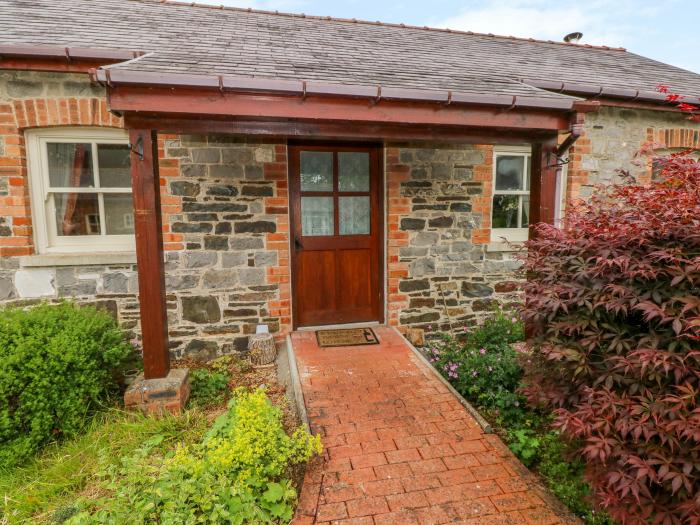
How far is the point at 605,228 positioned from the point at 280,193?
3329 millimetres

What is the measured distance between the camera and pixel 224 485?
2.15 m

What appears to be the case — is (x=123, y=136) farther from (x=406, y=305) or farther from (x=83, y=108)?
(x=406, y=305)

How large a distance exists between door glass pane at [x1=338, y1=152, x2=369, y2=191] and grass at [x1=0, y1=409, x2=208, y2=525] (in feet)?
10.0

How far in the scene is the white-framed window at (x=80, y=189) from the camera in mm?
4160

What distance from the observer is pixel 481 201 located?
16.8 feet

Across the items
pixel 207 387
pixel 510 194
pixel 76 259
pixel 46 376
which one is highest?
pixel 510 194

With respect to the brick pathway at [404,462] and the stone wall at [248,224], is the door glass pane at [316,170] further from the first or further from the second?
the brick pathway at [404,462]

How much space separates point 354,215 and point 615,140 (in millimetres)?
3635

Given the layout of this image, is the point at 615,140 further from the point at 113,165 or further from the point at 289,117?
the point at 113,165

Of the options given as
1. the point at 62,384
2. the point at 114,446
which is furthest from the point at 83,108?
the point at 114,446

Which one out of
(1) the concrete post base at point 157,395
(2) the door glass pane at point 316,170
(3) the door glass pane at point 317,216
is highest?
(2) the door glass pane at point 316,170

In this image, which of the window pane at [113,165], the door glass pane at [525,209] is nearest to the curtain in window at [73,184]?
the window pane at [113,165]

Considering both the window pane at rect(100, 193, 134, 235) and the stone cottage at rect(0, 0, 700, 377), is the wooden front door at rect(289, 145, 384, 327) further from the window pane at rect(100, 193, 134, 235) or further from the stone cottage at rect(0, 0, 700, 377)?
the window pane at rect(100, 193, 134, 235)

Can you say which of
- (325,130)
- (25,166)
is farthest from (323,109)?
(25,166)
